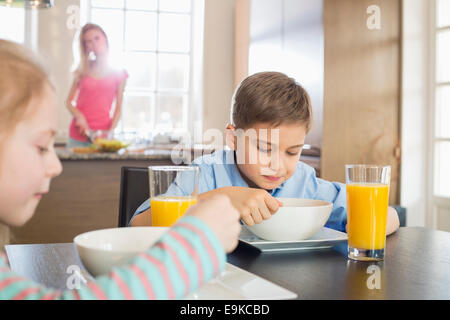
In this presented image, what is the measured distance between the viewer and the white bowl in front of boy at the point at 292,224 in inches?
36.9

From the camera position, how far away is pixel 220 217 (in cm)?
56

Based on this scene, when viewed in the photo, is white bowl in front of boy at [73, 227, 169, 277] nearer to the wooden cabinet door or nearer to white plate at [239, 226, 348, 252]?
white plate at [239, 226, 348, 252]

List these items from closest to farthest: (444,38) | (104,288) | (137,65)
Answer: (104,288) → (444,38) → (137,65)

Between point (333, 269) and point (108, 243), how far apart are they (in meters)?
0.36

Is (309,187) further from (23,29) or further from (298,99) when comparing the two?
(23,29)

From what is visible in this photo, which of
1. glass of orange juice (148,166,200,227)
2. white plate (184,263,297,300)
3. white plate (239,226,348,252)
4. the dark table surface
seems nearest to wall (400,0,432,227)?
the dark table surface

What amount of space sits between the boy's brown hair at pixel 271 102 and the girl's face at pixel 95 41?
2200mm

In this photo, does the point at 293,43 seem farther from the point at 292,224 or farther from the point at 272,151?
the point at 292,224

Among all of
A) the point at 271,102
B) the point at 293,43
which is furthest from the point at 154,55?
the point at 271,102

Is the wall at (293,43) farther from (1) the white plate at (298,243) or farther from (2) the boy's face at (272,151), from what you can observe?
(1) the white plate at (298,243)

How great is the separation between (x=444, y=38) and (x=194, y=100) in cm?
283

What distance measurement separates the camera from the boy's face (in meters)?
1.27

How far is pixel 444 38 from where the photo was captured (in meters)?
3.04

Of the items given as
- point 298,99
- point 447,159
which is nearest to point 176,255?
point 298,99
